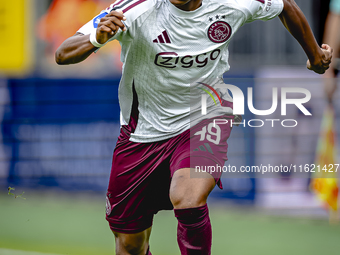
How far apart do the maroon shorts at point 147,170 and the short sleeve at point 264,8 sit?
2.66ft

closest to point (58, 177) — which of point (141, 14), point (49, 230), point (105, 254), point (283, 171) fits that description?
point (49, 230)

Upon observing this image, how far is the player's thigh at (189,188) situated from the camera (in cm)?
314

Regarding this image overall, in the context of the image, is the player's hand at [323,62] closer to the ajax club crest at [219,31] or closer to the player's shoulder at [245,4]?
the player's shoulder at [245,4]

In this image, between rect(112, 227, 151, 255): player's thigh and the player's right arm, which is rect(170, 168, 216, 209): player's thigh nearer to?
rect(112, 227, 151, 255): player's thigh

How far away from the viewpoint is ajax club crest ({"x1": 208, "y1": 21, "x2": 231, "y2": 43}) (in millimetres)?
3486

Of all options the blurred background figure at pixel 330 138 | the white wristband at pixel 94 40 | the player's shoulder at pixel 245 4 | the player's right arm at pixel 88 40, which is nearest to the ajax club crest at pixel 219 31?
the player's shoulder at pixel 245 4

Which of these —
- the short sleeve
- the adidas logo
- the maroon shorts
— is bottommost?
the maroon shorts

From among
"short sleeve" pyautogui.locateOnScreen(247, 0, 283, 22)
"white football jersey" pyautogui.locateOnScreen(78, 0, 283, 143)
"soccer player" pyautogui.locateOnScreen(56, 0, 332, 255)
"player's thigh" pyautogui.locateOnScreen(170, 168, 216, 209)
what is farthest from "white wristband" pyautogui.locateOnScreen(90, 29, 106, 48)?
"short sleeve" pyautogui.locateOnScreen(247, 0, 283, 22)

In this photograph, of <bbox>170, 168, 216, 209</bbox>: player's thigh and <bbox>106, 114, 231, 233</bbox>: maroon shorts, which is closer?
<bbox>170, 168, 216, 209</bbox>: player's thigh

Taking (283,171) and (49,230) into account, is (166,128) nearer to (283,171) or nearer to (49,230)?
(49,230)

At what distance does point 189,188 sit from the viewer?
3.19m

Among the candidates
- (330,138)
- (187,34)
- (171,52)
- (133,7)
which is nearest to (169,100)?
(171,52)

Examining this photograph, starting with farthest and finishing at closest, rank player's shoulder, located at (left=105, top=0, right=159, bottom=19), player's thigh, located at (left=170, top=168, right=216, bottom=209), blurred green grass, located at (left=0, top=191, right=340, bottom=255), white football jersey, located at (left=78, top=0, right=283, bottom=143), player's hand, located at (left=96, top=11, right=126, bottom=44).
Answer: blurred green grass, located at (left=0, top=191, right=340, bottom=255) < white football jersey, located at (left=78, top=0, right=283, bottom=143) < player's shoulder, located at (left=105, top=0, right=159, bottom=19) < player's thigh, located at (left=170, top=168, right=216, bottom=209) < player's hand, located at (left=96, top=11, right=126, bottom=44)

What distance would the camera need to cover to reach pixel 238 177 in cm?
731
